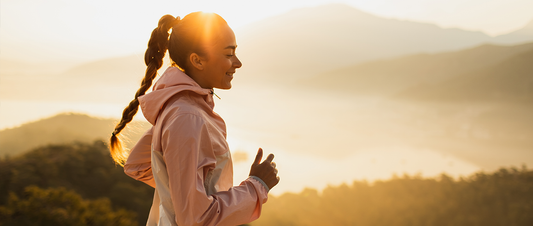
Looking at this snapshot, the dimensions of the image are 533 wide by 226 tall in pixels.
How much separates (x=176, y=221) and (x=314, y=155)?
3596 inches

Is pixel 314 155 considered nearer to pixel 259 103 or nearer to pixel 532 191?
pixel 259 103

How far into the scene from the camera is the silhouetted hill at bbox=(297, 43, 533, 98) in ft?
226

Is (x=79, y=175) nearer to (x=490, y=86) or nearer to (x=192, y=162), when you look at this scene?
(x=192, y=162)

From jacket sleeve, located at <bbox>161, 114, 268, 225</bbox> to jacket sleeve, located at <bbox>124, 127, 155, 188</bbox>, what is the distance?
1.52ft

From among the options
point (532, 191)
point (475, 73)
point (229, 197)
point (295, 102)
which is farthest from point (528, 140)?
point (229, 197)

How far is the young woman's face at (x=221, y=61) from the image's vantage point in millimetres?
1479

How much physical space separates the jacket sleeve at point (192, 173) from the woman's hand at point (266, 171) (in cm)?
17

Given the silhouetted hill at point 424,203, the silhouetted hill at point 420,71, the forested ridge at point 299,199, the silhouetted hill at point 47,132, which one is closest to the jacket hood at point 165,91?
the forested ridge at point 299,199

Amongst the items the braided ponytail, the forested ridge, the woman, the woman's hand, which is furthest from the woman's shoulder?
the forested ridge

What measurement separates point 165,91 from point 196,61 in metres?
0.24

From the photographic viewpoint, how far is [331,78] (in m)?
102

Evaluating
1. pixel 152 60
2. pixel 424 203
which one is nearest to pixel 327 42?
pixel 424 203

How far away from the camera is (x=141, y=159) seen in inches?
67.2

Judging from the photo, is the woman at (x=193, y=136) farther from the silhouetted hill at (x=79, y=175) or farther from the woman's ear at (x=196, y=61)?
the silhouetted hill at (x=79, y=175)
